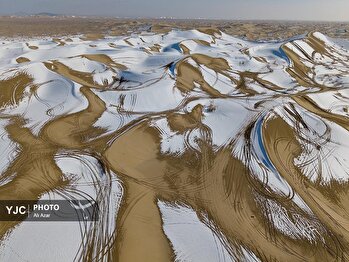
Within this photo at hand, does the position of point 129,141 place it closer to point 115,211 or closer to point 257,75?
point 115,211

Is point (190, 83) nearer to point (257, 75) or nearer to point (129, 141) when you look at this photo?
point (257, 75)

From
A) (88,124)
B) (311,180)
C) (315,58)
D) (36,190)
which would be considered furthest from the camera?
(315,58)

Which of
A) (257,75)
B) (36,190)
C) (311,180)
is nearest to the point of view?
(36,190)

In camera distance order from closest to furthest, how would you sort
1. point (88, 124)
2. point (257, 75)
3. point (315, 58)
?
point (88, 124) < point (257, 75) < point (315, 58)

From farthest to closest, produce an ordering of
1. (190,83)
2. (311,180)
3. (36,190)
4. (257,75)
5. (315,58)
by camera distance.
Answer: (315,58), (257,75), (190,83), (311,180), (36,190)

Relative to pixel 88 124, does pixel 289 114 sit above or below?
above

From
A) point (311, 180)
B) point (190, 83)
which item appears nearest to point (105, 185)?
point (311, 180)

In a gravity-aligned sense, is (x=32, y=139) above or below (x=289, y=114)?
below

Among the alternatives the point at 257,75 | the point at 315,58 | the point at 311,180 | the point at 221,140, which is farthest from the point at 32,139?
the point at 315,58

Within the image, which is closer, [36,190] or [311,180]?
[36,190]
